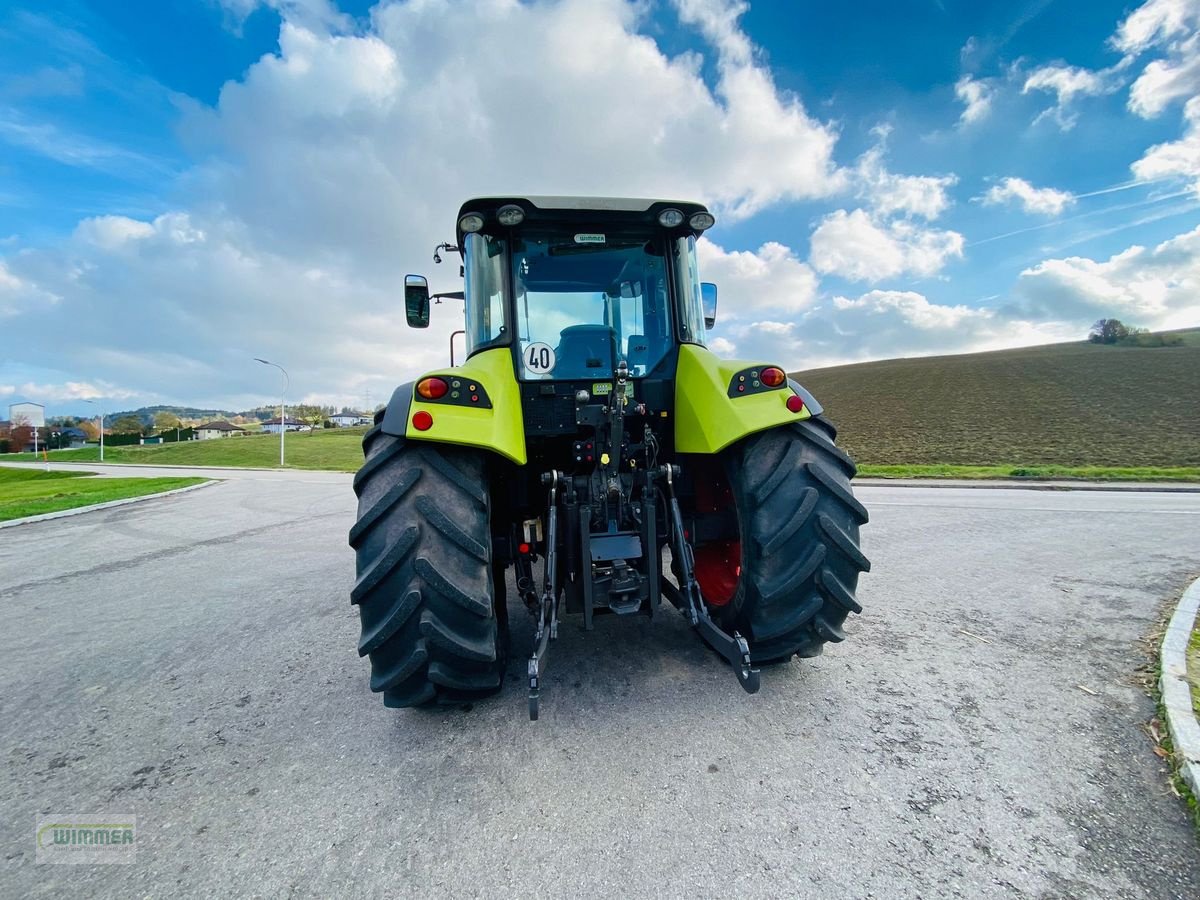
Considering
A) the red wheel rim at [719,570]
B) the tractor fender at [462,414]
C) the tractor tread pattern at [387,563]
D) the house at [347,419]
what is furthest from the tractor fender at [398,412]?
the house at [347,419]

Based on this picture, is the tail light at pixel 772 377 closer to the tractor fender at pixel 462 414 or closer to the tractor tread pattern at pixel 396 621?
the tractor fender at pixel 462 414

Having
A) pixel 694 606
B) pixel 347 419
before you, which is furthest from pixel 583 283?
pixel 347 419

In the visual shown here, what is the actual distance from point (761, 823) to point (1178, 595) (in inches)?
171

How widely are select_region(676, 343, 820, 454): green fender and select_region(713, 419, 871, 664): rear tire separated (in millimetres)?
182

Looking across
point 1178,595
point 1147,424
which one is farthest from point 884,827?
point 1147,424

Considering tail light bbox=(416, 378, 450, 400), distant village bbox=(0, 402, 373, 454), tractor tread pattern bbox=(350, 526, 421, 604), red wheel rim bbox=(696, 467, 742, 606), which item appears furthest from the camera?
distant village bbox=(0, 402, 373, 454)

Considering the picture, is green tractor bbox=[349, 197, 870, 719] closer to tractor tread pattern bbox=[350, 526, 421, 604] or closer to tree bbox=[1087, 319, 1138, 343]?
tractor tread pattern bbox=[350, 526, 421, 604]

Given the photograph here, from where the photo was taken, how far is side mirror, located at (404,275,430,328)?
371 cm

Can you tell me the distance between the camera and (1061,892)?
1.47m

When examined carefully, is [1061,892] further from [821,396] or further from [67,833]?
[821,396]

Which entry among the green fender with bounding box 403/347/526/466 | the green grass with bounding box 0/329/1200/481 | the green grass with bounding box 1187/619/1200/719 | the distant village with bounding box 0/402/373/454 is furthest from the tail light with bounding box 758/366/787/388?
the distant village with bounding box 0/402/373/454

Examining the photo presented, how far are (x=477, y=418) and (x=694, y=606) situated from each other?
52.5 inches

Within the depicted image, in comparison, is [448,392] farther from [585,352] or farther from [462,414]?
[585,352]

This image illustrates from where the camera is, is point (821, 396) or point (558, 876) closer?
point (558, 876)
